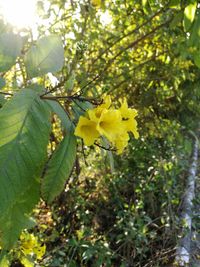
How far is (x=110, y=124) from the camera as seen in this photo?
67cm

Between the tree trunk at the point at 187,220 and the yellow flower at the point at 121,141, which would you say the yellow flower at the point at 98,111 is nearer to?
the yellow flower at the point at 121,141

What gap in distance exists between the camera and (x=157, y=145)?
12.8 ft

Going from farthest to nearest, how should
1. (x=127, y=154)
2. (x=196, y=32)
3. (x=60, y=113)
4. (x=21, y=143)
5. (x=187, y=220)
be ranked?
1. (x=127, y=154)
2. (x=187, y=220)
3. (x=196, y=32)
4. (x=60, y=113)
5. (x=21, y=143)

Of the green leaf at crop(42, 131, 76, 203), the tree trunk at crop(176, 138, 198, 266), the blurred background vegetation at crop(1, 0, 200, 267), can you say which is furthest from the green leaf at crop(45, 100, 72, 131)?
the tree trunk at crop(176, 138, 198, 266)

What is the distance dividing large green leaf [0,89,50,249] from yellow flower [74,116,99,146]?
75 millimetres

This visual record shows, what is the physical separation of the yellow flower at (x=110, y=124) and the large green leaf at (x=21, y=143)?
4.2 inches

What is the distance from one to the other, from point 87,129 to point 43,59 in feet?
0.46

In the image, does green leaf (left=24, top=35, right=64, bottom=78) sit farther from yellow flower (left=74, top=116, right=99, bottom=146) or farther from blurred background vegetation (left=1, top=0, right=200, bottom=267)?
blurred background vegetation (left=1, top=0, right=200, bottom=267)

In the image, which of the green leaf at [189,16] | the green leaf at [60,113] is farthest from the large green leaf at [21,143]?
the green leaf at [189,16]

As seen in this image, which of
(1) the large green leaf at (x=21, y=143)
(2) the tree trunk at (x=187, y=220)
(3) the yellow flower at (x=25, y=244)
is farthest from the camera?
(2) the tree trunk at (x=187, y=220)

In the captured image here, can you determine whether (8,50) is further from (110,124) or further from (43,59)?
(110,124)

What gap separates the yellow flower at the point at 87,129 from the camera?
0.64m

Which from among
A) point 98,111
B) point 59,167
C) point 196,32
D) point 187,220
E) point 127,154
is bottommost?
point 59,167

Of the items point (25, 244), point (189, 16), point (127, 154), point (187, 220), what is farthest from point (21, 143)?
point (127, 154)
